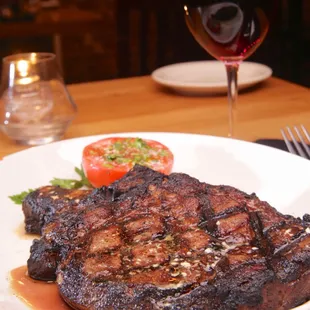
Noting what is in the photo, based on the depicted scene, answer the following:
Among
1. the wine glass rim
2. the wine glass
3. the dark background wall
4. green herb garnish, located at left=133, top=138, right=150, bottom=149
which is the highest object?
the wine glass

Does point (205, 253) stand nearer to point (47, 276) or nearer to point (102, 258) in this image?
point (102, 258)

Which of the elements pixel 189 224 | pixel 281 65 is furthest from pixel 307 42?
pixel 189 224

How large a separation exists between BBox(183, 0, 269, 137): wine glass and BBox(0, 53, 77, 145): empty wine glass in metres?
0.57

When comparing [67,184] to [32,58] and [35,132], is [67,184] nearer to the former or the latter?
[35,132]

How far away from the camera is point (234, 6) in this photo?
1.81 meters

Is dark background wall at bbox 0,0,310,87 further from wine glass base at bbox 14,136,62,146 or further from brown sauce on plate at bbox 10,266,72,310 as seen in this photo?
brown sauce on plate at bbox 10,266,72,310

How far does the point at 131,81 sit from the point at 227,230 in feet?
6.40

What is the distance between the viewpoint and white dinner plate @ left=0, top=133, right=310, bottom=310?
149cm

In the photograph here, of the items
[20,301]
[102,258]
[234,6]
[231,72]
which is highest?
[234,6]

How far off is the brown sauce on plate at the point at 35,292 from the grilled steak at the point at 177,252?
1.0 inches

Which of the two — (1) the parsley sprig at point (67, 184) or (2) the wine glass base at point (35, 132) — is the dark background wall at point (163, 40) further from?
(1) the parsley sprig at point (67, 184)

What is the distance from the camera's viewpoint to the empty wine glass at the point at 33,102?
207 centimetres

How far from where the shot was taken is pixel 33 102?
213 centimetres

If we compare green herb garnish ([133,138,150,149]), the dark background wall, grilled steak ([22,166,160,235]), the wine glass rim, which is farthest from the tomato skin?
the dark background wall
